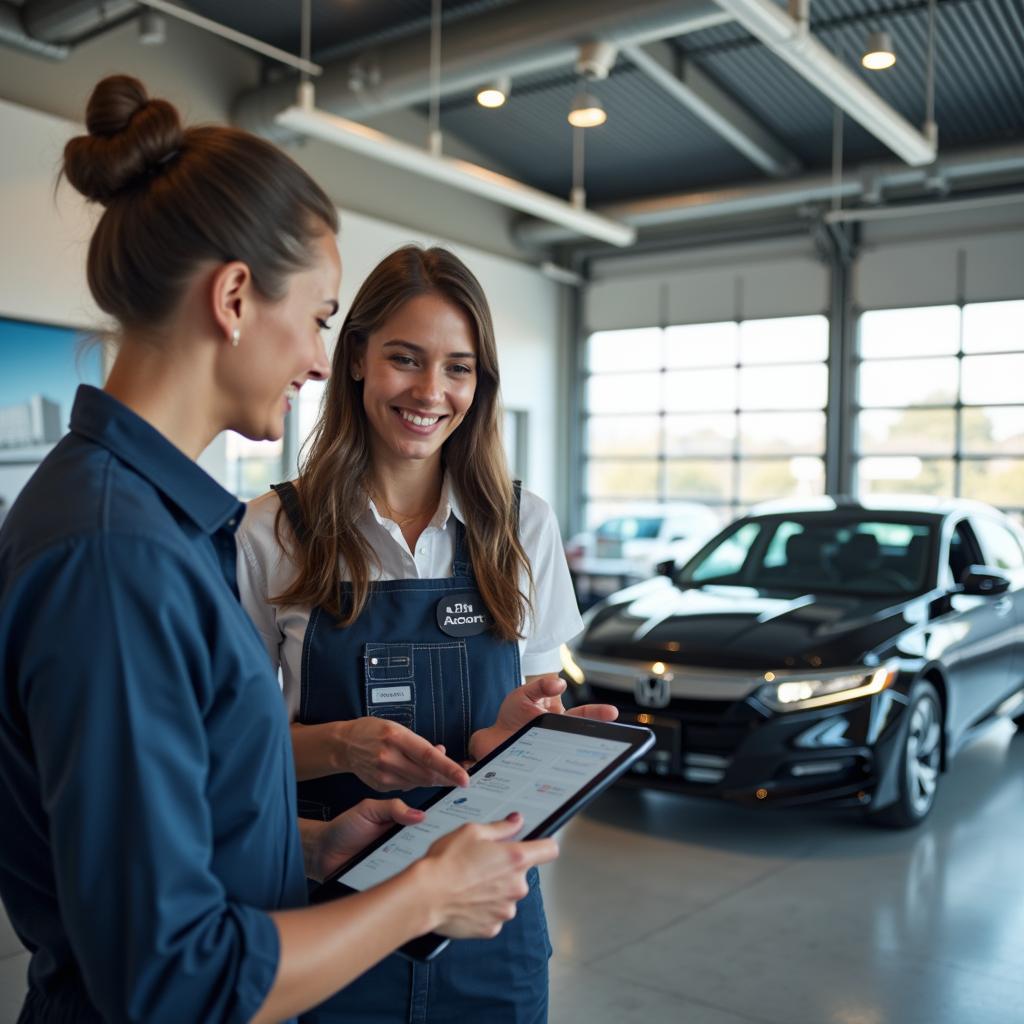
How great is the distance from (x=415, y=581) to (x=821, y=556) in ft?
12.8

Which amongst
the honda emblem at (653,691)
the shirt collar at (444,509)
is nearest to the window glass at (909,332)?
the honda emblem at (653,691)

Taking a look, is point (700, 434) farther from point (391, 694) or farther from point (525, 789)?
point (525, 789)

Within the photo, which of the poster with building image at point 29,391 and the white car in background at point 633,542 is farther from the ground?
the poster with building image at point 29,391

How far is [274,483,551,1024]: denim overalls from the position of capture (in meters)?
1.55

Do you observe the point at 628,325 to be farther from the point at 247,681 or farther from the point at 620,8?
the point at 247,681

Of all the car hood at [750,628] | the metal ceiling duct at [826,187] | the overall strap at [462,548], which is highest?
the metal ceiling duct at [826,187]

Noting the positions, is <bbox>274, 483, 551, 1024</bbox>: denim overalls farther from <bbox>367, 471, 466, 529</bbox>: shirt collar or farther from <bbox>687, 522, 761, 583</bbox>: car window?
<bbox>687, 522, 761, 583</bbox>: car window

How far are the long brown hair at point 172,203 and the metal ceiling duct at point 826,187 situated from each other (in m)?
10.7

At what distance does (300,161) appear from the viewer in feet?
36.6

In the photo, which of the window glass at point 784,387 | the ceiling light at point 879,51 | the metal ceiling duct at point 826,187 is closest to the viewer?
the ceiling light at point 879,51

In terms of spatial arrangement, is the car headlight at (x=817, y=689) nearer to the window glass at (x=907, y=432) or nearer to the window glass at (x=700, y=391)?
the window glass at (x=907, y=432)

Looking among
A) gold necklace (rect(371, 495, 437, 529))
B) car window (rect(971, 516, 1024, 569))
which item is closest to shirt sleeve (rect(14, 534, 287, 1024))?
gold necklace (rect(371, 495, 437, 529))

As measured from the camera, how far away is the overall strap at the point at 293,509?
1759mm

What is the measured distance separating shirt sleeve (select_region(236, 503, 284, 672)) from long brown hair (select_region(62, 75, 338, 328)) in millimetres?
731
